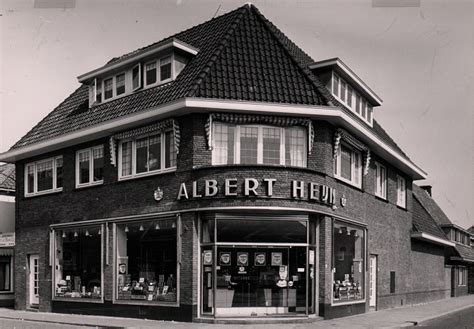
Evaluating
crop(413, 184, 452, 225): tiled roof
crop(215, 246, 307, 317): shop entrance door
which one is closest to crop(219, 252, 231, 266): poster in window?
crop(215, 246, 307, 317): shop entrance door

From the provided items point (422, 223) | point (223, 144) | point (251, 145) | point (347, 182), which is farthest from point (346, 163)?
point (422, 223)

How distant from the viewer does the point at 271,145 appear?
2083 centimetres

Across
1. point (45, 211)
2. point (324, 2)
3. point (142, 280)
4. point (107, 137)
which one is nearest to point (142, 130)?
point (107, 137)

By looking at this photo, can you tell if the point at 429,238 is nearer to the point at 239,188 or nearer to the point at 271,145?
the point at 271,145

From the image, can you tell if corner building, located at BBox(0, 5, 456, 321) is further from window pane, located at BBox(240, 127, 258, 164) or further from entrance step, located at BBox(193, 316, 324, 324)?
entrance step, located at BBox(193, 316, 324, 324)

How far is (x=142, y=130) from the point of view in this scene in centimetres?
2212

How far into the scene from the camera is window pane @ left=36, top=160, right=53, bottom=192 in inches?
1043

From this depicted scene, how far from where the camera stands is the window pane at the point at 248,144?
20578mm

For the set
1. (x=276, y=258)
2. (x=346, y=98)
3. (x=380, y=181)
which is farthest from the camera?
(x=380, y=181)

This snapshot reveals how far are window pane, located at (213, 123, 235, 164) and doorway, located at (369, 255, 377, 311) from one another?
9541mm

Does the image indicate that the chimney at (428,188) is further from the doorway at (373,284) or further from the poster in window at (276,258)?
the poster in window at (276,258)

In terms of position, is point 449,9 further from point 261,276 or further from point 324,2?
point 261,276

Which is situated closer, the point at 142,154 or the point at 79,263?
the point at 142,154

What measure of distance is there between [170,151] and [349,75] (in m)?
7.79
